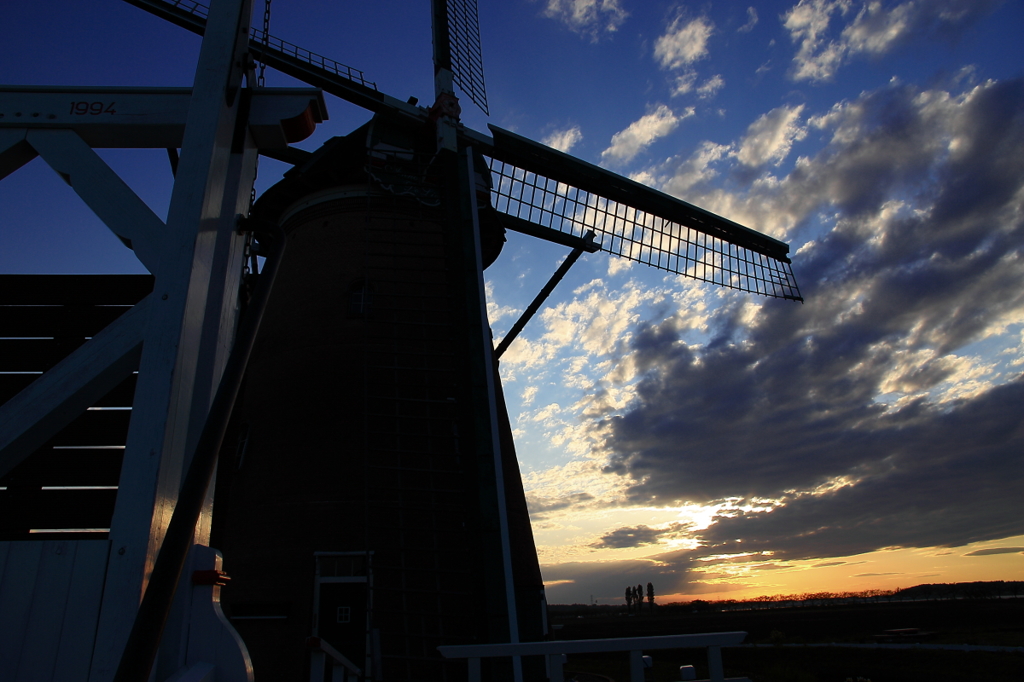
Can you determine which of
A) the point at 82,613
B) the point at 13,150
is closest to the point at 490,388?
the point at 13,150

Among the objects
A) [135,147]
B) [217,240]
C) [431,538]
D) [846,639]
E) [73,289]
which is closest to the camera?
[217,240]

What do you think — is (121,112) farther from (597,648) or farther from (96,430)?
(597,648)

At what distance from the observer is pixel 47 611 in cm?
174

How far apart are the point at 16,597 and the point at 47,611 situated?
0.32 feet

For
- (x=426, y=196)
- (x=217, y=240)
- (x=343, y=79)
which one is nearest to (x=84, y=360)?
(x=217, y=240)

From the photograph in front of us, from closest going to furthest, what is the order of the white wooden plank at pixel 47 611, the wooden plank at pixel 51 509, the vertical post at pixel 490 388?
the white wooden plank at pixel 47 611 < the wooden plank at pixel 51 509 < the vertical post at pixel 490 388

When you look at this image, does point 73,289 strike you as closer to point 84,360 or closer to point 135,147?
point 135,147

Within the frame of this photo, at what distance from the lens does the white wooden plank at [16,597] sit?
5.57ft

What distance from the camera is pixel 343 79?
9.12m

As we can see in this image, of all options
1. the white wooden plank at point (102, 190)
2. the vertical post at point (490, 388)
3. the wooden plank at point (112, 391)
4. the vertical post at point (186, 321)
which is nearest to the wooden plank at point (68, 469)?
the wooden plank at point (112, 391)

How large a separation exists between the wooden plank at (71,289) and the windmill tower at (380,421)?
2.90m

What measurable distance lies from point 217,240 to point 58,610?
133 centimetres

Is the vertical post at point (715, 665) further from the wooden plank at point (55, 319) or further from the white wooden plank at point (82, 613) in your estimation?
the wooden plank at point (55, 319)

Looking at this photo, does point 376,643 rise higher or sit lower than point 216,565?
lower
